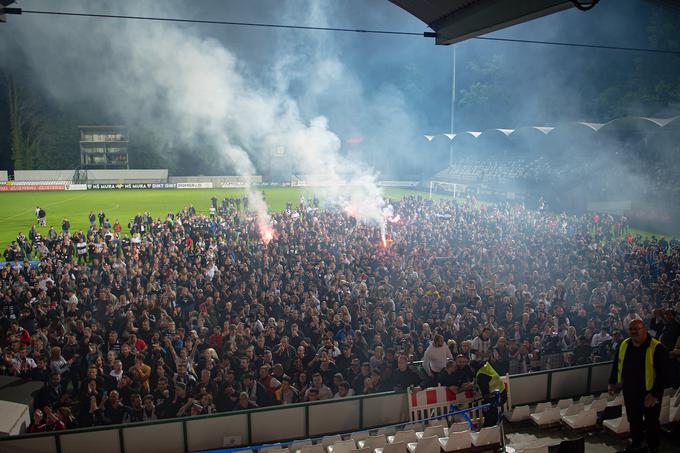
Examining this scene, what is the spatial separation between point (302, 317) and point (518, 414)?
4.06 meters

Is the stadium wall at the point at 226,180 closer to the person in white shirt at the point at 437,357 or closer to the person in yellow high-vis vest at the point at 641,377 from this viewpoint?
the person in white shirt at the point at 437,357

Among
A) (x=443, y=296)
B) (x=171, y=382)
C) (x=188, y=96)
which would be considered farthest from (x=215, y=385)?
(x=188, y=96)

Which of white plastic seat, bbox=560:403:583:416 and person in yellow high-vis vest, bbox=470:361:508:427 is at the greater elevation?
person in yellow high-vis vest, bbox=470:361:508:427

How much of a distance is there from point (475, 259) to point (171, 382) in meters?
9.43

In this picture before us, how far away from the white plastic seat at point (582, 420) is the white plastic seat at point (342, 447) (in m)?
2.76

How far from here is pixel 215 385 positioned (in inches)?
260

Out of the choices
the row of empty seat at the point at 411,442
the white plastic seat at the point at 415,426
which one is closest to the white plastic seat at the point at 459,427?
the row of empty seat at the point at 411,442

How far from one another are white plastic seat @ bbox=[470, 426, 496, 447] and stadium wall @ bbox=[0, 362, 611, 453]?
4.05 ft

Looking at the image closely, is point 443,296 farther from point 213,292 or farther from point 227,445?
point 227,445

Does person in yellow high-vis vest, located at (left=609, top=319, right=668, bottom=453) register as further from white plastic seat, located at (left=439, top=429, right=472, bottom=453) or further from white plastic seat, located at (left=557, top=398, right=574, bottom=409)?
white plastic seat, located at (left=557, top=398, right=574, bottom=409)

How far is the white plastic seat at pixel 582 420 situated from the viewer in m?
5.98

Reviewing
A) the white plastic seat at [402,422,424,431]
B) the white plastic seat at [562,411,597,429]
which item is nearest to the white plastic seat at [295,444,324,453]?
the white plastic seat at [402,422,424,431]

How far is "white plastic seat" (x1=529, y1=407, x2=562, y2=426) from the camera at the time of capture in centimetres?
621

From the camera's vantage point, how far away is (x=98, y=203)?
33875 mm
